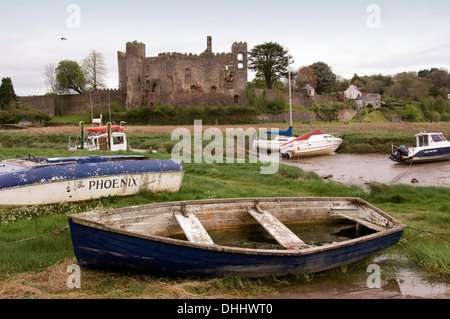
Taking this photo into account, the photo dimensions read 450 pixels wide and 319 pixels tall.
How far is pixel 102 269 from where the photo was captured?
277 inches

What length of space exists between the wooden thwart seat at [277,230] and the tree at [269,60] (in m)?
59.2

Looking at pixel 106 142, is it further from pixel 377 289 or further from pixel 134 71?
pixel 134 71

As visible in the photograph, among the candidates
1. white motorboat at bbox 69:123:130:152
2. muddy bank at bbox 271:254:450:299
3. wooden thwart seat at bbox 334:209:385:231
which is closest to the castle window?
white motorboat at bbox 69:123:130:152

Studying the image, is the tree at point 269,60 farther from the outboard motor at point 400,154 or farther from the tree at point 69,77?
the outboard motor at point 400,154

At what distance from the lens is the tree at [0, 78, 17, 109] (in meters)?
60.0

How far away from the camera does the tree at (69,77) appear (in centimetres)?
7350

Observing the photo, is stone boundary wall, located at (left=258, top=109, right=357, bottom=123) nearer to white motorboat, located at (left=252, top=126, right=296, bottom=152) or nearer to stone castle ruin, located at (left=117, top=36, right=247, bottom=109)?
stone castle ruin, located at (left=117, top=36, right=247, bottom=109)

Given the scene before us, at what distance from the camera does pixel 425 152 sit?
25516 millimetres

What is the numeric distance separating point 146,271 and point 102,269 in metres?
0.80

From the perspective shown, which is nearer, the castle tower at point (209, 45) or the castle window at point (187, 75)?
the castle tower at point (209, 45)

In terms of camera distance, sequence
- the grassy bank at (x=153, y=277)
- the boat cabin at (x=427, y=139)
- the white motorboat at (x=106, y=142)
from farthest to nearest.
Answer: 1. the boat cabin at (x=427, y=139)
2. the white motorboat at (x=106, y=142)
3. the grassy bank at (x=153, y=277)

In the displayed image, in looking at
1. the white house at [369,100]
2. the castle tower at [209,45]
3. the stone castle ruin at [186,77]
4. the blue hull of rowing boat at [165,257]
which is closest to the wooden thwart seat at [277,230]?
the blue hull of rowing boat at [165,257]

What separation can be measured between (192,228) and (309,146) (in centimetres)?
2404
